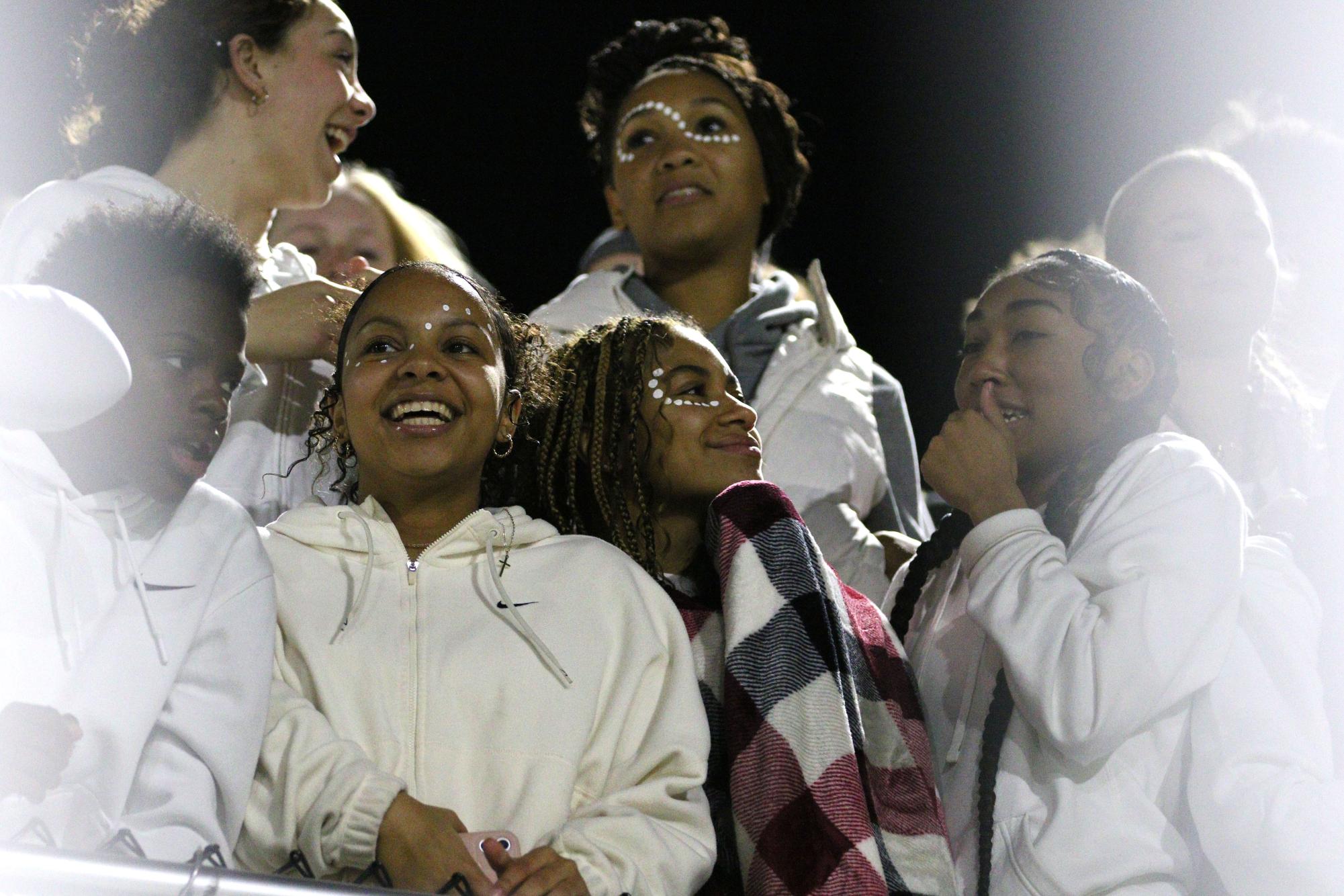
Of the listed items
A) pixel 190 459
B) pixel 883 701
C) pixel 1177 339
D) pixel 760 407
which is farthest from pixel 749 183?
pixel 190 459

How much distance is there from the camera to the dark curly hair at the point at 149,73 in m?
2.07

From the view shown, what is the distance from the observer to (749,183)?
2.41 m

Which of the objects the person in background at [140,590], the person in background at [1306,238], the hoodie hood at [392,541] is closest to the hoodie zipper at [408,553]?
the hoodie hood at [392,541]

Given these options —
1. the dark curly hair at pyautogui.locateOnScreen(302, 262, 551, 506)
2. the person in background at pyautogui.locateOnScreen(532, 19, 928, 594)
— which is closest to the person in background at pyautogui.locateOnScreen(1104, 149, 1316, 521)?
the person in background at pyautogui.locateOnScreen(532, 19, 928, 594)

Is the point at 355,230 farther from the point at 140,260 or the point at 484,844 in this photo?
the point at 484,844

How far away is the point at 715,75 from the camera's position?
2441 millimetres

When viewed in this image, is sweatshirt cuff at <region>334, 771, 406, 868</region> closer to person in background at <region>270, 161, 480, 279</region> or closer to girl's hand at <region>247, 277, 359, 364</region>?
girl's hand at <region>247, 277, 359, 364</region>

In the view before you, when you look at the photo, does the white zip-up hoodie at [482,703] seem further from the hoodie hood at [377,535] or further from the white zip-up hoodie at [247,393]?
the white zip-up hoodie at [247,393]

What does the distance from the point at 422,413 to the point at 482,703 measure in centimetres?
31

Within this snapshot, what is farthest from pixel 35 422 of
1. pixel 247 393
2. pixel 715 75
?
pixel 715 75

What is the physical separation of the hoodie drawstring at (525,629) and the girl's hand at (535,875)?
0.18m

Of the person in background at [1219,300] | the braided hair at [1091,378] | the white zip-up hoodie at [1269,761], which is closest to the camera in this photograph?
the white zip-up hoodie at [1269,761]

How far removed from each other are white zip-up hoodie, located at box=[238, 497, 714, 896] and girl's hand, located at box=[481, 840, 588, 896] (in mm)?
15

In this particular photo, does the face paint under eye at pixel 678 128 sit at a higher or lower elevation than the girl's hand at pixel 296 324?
higher
